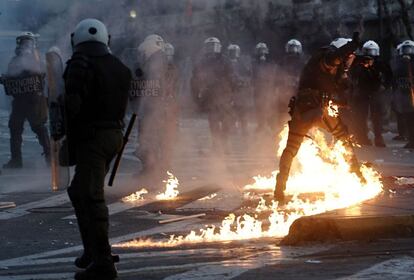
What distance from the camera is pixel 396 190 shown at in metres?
11.0

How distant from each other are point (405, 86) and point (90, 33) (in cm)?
1256

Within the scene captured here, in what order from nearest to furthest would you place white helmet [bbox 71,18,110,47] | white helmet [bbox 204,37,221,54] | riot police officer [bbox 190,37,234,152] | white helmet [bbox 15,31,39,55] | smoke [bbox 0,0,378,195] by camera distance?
1. white helmet [bbox 71,18,110,47]
2. smoke [bbox 0,0,378,195]
3. white helmet [bbox 15,31,39,55]
4. white helmet [bbox 204,37,221,54]
5. riot police officer [bbox 190,37,234,152]

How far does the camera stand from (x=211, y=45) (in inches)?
682

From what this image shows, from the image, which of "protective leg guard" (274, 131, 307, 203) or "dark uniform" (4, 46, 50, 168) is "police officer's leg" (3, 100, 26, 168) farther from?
"protective leg guard" (274, 131, 307, 203)

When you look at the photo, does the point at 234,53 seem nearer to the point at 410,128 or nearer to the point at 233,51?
the point at 233,51

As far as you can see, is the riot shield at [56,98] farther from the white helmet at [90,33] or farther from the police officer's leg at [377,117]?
the police officer's leg at [377,117]

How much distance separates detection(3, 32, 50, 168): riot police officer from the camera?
52.7 feet

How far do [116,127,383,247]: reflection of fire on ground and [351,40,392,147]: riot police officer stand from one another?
6.24 m

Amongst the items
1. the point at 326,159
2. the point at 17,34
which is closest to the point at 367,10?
the point at 17,34

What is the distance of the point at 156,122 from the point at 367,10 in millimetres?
15817

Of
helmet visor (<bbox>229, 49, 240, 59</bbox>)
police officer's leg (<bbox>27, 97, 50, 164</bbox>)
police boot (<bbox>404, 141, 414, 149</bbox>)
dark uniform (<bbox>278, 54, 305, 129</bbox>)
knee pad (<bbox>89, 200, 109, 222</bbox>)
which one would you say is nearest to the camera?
knee pad (<bbox>89, 200, 109, 222</bbox>)

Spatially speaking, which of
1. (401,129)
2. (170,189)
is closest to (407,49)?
(401,129)

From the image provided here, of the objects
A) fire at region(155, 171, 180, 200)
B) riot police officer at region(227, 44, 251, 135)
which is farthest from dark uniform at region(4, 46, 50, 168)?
riot police officer at region(227, 44, 251, 135)

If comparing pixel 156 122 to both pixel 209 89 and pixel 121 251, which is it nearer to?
pixel 209 89
